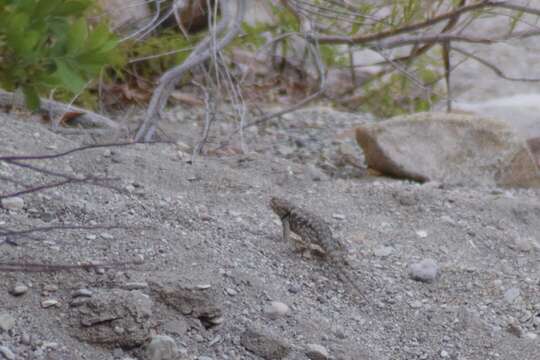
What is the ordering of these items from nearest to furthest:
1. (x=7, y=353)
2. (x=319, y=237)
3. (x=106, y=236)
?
(x=7, y=353) < (x=106, y=236) < (x=319, y=237)

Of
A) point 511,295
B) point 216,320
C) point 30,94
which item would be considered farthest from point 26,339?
point 511,295

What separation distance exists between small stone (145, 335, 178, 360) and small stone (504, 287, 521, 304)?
1.42 meters

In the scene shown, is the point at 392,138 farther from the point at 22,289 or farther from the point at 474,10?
the point at 22,289

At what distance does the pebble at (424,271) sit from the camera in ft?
10.5

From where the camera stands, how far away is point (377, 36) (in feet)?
15.3

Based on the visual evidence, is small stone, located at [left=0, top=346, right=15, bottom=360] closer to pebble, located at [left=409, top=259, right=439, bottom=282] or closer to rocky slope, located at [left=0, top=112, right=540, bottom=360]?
rocky slope, located at [left=0, top=112, right=540, bottom=360]

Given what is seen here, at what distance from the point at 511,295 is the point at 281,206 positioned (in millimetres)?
928

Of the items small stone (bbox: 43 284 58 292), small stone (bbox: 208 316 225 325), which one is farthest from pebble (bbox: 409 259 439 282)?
small stone (bbox: 43 284 58 292)

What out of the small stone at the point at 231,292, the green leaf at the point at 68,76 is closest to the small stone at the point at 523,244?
the small stone at the point at 231,292

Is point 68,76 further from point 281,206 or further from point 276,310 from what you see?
point 281,206

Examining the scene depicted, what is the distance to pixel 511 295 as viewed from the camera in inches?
126

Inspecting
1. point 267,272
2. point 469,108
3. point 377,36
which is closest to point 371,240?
point 267,272

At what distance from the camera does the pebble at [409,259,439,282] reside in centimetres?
320

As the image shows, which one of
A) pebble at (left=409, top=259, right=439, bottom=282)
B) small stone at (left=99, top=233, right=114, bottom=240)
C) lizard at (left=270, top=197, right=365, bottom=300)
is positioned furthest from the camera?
pebble at (left=409, top=259, right=439, bottom=282)
